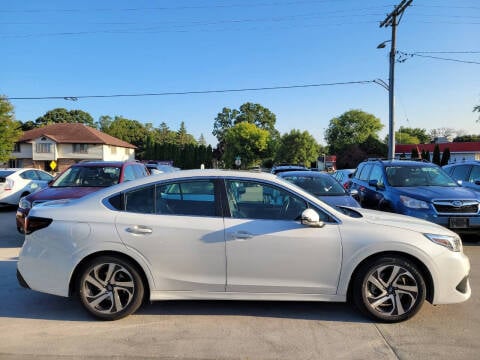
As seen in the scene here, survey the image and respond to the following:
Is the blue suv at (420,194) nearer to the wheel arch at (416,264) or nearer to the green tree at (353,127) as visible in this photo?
the wheel arch at (416,264)

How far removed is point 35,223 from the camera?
4.05 meters

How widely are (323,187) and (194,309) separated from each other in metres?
4.97

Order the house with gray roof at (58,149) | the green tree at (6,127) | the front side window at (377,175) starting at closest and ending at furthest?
the front side window at (377,175) < the green tree at (6,127) < the house with gray roof at (58,149)

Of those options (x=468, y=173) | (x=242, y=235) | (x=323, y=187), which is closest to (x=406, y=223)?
(x=242, y=235)

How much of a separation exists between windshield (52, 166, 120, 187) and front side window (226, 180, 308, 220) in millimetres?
4621

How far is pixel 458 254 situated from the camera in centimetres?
399

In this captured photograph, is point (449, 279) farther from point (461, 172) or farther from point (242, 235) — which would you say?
point (461, 172)

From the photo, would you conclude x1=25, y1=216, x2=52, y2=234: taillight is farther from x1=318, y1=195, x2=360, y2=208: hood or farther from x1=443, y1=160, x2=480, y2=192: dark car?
x1=443, y1=160, x2=480, y2=192: dark car

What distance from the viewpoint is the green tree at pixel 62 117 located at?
A: 309 feet

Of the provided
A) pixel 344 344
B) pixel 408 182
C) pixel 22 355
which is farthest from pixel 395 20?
pixel 22 355

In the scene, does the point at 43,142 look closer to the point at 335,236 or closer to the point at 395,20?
the point at 395,20

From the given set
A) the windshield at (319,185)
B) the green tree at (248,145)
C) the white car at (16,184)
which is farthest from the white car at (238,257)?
the green tree at (248,145)

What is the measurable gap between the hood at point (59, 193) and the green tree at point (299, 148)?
64054 mm

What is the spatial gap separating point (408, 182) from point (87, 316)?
7.13 meters
